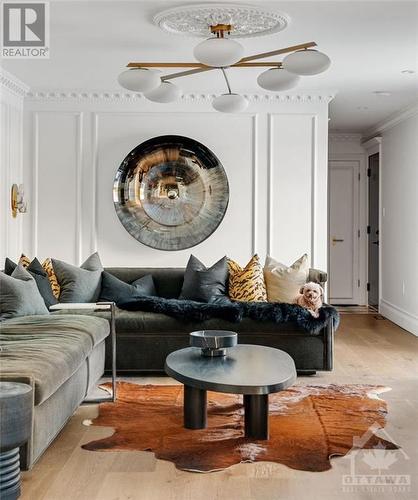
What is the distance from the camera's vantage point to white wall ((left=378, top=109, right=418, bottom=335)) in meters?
7.19

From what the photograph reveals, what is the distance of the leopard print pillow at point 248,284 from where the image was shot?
544 centimetres

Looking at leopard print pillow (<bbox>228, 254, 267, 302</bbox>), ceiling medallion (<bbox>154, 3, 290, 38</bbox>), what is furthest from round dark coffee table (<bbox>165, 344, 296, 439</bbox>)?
ceiling medallion (<bbox>154, 3, 290, 38</bbox>)

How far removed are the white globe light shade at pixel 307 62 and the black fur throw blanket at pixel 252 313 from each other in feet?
6.31

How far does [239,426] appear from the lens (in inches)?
144

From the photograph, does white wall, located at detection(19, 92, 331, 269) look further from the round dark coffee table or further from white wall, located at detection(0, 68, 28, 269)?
the round dark coffee table

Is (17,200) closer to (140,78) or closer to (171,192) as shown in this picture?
(171,192)

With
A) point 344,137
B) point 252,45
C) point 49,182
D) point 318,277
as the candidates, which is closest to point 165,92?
point 252,45

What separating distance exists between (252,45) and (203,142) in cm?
197

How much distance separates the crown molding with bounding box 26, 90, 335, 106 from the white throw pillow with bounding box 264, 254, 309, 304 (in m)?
1.94

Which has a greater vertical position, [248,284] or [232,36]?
[232,36]

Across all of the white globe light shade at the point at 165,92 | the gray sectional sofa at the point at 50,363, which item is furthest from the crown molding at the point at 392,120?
the gray sectional sofa at the point at 50,363

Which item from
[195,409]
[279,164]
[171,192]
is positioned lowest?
[195,409]

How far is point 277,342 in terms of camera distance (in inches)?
196

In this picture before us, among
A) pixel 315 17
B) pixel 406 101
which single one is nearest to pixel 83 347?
pixel 315 17
